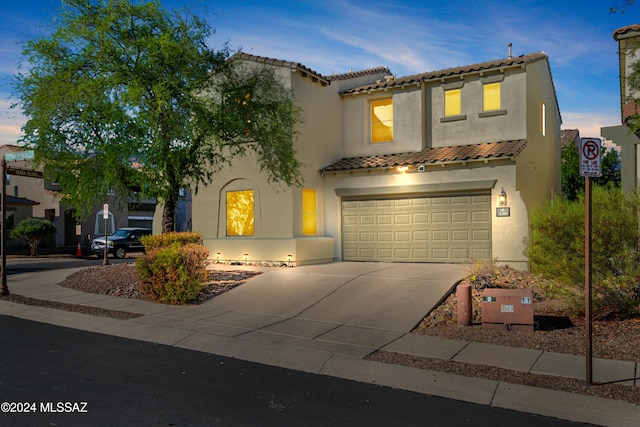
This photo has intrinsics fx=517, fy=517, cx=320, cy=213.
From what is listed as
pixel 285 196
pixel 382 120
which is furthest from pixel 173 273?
pixel 382 120

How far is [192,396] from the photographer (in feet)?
19.4

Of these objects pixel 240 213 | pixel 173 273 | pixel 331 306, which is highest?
pixel 240 213

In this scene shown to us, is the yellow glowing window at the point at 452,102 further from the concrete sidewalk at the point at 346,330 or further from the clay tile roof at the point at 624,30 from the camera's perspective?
the concrete sidewalk at the point at 346,330

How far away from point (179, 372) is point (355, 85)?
15.6m

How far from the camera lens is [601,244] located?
9.08 meters

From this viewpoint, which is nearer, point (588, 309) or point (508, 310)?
point (588, 309)

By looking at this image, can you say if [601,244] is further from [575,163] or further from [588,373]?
[575,163]

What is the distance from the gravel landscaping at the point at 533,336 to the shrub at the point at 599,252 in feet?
Result: 1.40

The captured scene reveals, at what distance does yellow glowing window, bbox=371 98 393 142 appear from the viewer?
19.2 meters

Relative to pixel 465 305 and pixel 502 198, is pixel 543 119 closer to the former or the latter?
pixel 502 198

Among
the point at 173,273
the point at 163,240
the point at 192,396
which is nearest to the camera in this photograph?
the point at 192,396

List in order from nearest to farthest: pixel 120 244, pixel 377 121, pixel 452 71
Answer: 1. pixel 452 71
2. pixel 377 121
3. pixel 120 244

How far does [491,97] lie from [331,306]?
10.0 meters

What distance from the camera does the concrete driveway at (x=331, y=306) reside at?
29.4ft
